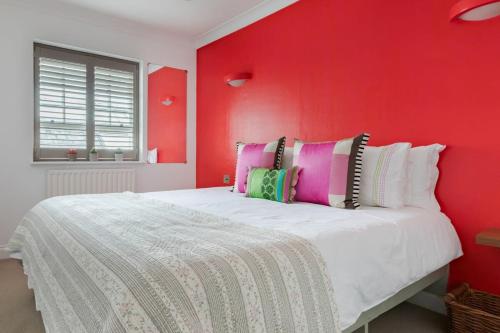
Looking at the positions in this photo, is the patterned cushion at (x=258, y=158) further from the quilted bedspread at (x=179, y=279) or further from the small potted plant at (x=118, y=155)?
the small potted plant at (x=118, y=155)

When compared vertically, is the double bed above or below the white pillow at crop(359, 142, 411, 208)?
below

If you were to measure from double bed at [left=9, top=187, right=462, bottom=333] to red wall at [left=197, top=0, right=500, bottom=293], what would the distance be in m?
0.28

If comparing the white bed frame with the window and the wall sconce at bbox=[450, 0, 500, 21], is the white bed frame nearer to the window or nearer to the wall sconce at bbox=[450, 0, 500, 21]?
the wall sconce at bbox=[450, 0, 500, 21]

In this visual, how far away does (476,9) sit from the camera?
158 cm

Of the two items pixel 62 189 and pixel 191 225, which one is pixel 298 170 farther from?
pixel 62 189

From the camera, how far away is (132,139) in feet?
12.9

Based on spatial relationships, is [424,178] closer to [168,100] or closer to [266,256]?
[266,256]

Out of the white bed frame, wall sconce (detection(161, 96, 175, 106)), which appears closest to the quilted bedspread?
the white bed frame

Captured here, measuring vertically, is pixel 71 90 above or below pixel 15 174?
above

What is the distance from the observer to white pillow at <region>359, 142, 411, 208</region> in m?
1.95

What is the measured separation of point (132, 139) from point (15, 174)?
124cm

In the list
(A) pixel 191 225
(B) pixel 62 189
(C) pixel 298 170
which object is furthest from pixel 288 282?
(B) pixel 62 189

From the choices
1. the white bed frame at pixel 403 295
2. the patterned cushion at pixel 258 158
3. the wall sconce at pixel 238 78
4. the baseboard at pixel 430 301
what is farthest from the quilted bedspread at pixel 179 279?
the wall sconce at pixel 238 78

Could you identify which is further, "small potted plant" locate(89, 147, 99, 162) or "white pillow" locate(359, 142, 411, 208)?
"small potted plant" locate(89, 147, 99, 162)
